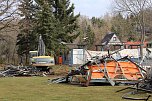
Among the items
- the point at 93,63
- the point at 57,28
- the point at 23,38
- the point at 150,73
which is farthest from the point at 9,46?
the point at 150,73

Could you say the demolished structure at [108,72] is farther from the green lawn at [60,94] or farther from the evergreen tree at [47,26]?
the evergreen tree at [47,26]

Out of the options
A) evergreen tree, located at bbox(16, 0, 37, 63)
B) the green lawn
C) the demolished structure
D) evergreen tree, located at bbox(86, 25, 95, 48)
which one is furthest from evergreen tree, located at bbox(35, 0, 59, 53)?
evergreen tree, located at bbox(86, 25, 95, 48)

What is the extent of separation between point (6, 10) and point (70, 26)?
10.7 m

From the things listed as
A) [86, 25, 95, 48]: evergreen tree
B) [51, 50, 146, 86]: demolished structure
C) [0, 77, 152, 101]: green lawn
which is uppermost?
[86, 25, 95, 48]: evergreen tree

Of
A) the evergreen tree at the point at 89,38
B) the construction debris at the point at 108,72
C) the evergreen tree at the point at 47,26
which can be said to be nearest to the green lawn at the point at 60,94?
the construction debris at the point at 108,72

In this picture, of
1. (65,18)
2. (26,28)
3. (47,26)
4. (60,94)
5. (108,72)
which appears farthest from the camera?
(65,18)

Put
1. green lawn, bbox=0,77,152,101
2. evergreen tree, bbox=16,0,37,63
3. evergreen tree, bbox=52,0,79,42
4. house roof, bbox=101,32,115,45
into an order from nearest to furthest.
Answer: green lawn, bbox=0,77,152,101
evergreen tree, bbox=16,0,37,63
evergreen tree, bbox=52,0,79,42
house roof, bbox=101,32,115,45

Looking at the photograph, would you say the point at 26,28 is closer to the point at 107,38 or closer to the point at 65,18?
the point at 65,18

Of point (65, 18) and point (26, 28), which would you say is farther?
point (65, 18)

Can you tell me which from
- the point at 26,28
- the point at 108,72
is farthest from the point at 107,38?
the point at 108,72

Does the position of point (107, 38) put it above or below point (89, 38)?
above

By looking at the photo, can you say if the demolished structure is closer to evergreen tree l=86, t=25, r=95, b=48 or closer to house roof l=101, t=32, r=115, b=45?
evergreen tree l=86, t=25, r=95, b=48

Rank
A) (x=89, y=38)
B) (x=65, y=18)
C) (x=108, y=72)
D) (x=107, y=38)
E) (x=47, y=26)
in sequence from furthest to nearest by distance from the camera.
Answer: (x=107, y=38) < (x=89, y=38) < (x=65, y=18) < (x=47, y=26) < (x=108, y=72)

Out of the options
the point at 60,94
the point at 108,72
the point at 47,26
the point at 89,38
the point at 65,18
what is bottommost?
the point at 60,94
